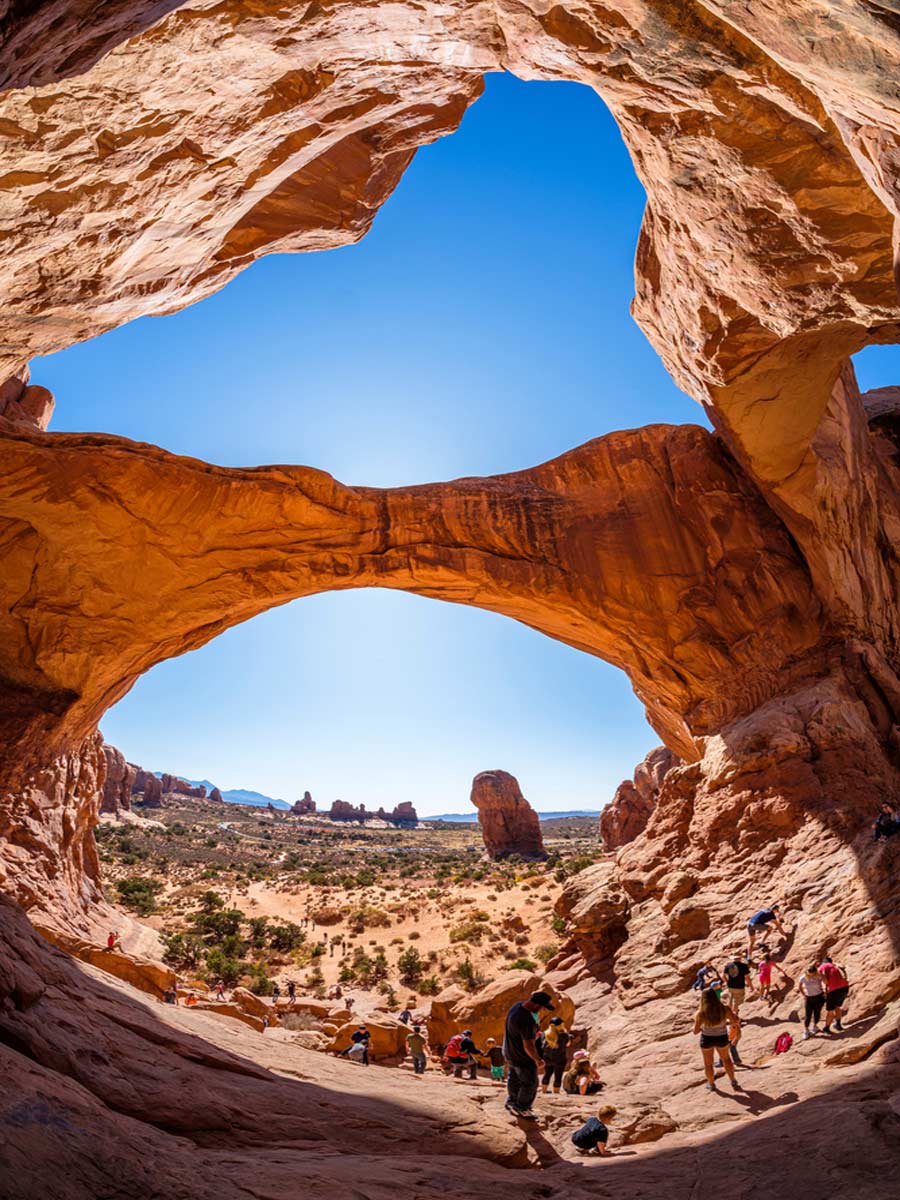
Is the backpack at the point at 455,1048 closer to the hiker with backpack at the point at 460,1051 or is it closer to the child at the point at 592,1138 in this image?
the hiker with backpack at the point at 460,1051

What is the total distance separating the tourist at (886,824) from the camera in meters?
9.74

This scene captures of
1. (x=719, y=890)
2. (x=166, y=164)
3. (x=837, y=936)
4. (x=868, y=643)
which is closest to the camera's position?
(x=166, y=164)

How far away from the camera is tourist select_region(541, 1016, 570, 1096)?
10.0 m

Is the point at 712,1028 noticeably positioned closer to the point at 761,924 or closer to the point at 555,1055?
the point at 761,924

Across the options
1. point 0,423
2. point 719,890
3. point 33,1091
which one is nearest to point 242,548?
point 0,423

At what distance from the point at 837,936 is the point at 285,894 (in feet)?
115

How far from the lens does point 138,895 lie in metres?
30.7

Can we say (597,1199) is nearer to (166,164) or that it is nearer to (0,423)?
(166,164)

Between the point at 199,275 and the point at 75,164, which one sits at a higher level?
the point at 199,275

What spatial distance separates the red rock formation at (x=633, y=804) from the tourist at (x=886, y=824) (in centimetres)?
2778

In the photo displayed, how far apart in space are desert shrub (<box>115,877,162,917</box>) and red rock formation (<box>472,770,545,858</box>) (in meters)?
28.1

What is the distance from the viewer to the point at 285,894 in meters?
38.8

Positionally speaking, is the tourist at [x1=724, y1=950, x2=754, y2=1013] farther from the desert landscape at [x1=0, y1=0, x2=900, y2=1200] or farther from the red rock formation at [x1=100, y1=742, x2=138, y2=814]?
the red rock formation at [x1=100, y1=742, x2=138, y2=814]

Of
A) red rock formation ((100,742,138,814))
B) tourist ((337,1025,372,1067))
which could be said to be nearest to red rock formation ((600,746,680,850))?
tourist ((337,1025,372,1067))
